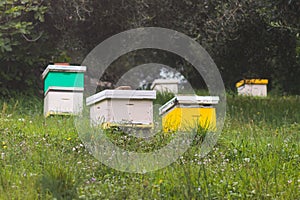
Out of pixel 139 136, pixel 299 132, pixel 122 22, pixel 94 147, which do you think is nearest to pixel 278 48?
pixel 122 22

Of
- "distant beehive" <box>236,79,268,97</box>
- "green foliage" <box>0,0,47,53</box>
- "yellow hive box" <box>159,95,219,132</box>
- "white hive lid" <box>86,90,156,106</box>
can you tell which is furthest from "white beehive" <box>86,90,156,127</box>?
"distant beehive" <box>236,79,268,97</box>

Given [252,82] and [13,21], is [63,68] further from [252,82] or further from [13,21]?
[252,82]

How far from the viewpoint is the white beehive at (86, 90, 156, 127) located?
250 inches

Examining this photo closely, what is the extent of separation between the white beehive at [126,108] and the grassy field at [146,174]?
48cm

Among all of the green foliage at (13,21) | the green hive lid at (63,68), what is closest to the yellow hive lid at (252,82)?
the green foliage at (13,21)

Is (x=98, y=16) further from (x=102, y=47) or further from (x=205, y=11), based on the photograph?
(x=205, y=11)

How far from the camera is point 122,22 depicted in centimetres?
1162

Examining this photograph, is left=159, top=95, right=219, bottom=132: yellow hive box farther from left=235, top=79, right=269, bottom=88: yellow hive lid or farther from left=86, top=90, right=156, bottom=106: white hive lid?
left=235, top=79, right=269, bottom=88: yellow hive lid

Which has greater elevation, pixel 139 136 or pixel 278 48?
pixel 278 48

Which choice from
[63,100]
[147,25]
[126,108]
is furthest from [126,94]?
[147,25]

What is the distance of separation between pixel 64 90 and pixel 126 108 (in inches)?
78.9

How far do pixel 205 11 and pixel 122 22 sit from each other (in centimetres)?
180

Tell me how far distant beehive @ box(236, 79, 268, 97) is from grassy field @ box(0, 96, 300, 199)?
23.2 feet

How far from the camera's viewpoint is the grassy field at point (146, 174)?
12.7 feet
